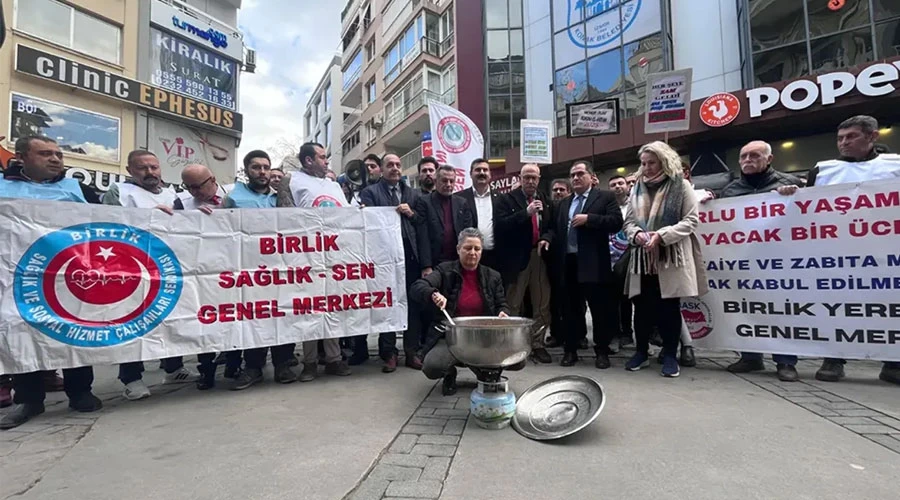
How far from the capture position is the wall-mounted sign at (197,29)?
1712cm

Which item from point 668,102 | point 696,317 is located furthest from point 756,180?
point 668,102

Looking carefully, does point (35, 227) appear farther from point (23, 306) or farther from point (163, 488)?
point (163, 488)

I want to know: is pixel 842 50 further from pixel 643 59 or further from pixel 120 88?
pixel 120 88

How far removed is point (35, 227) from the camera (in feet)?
10.7

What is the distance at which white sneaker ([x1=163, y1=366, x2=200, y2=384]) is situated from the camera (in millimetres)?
4238

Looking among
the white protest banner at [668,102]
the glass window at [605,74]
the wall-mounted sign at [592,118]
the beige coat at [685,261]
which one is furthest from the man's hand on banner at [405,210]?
the glass window at [605,74]

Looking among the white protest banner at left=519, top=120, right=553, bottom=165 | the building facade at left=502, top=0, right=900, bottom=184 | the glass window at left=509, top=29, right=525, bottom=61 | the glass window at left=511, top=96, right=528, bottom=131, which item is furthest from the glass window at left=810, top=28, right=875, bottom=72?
the glass window at left=509, top=29, right=525, bottom=61

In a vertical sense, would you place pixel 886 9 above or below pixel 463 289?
above

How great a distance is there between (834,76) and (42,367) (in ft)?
49.5

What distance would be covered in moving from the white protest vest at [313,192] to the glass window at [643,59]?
1361 centimetres

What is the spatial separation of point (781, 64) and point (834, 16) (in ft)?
5.01

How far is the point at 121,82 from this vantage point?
51.0 feet

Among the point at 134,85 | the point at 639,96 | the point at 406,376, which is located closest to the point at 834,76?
the point at 639,96

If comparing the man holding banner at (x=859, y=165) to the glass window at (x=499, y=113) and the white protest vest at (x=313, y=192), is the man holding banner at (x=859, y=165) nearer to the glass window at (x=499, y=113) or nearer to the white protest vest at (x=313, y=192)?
the white protest vest at (x=313, y=192)
